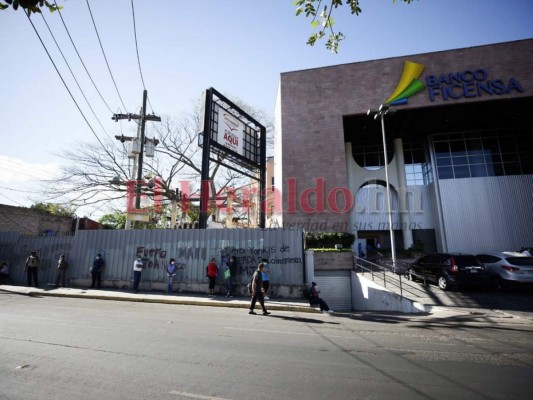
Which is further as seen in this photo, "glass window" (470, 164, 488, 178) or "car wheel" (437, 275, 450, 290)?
"glass window" (470, 164, 488, 178)

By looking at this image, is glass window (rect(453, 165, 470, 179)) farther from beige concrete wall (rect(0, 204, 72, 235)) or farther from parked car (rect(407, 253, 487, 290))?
beige concrete wall (rect(0, 204, 72, 235))

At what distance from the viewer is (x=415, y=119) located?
21.7m

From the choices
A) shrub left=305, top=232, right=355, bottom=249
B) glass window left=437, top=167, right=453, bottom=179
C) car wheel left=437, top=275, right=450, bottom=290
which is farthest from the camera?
glass window left=437, top=167, right=453, bottom=179

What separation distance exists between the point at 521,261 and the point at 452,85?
533 inches

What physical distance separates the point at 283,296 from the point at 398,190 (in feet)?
54.7

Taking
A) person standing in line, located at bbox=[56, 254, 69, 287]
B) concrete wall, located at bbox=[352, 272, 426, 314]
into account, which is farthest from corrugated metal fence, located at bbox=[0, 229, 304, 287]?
concrete wall, located at bbox=[352, 272, 426, 314]

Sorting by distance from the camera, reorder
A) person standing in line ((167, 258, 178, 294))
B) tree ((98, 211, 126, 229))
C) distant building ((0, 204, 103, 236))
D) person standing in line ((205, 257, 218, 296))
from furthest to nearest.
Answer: tree ((98, 211, 126, 229)), distant building ((0, 204, 103, 236)), person standing in line ((167, 258, 178, 294)), person standing in line ((205, 257, 218, 296))

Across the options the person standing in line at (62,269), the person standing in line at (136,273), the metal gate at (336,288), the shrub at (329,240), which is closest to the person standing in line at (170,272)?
the person standing in line at (136,273)

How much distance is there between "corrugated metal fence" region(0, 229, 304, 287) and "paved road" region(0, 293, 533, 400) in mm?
4810

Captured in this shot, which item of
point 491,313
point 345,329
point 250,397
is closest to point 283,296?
point 345,329

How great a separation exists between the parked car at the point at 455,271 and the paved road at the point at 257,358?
301 cm

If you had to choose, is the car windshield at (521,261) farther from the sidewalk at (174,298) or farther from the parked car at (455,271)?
the sidewalk at (174,298)

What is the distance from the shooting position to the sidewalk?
409 inches

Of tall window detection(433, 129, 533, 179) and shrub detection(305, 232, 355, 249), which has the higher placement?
tall window detection(433, 129, 533, 179)
